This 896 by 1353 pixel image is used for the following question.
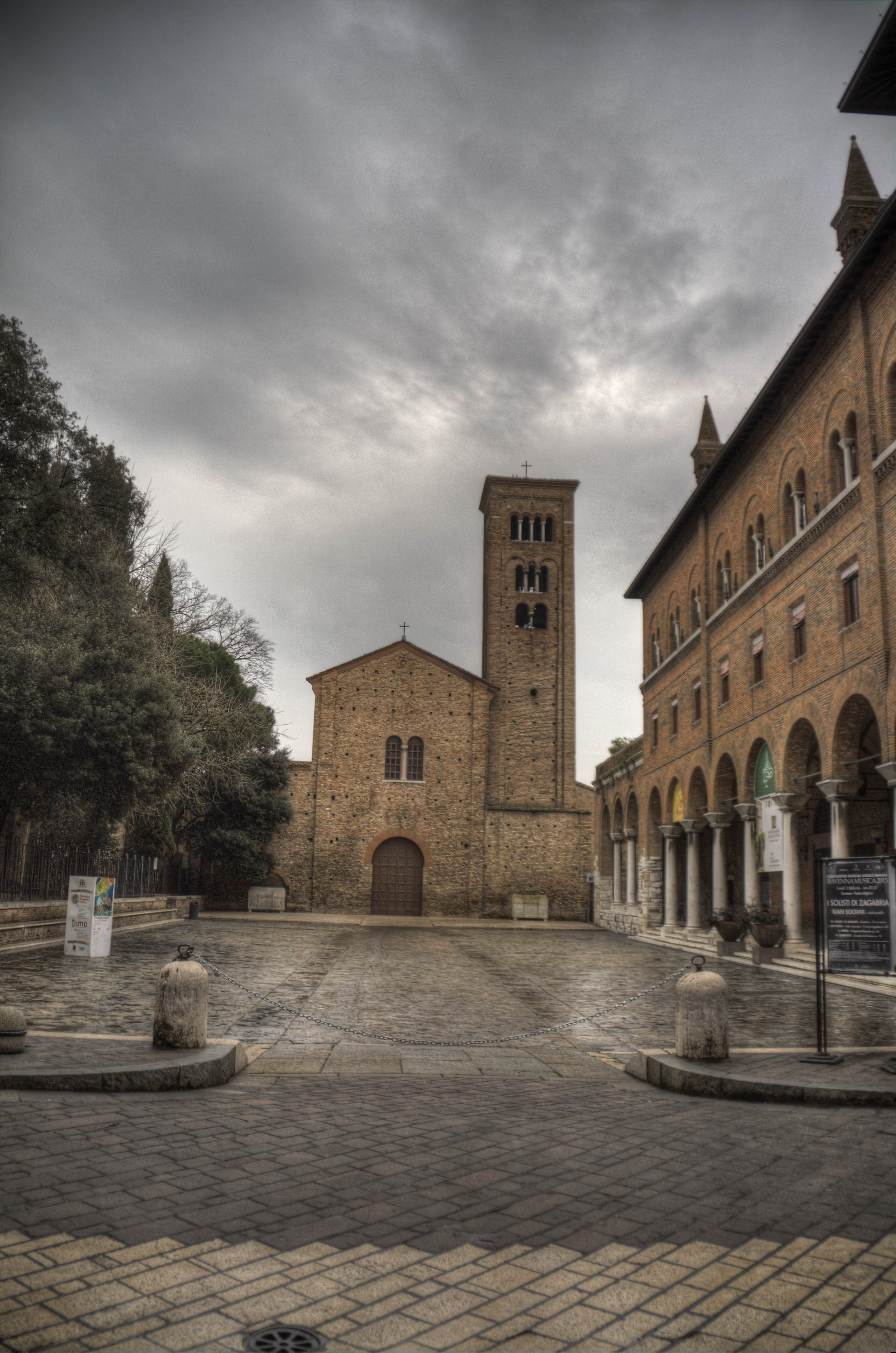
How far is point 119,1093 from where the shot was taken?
20.4 feet

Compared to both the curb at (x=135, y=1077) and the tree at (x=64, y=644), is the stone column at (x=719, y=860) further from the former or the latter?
the curb at (x=135, y=1077)

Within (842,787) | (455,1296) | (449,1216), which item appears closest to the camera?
(455,1296)

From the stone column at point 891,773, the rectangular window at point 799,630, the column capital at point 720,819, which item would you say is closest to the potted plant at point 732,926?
the column capital at point 720,819

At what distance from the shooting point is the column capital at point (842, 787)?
54.2ft

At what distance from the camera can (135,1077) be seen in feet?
20.7

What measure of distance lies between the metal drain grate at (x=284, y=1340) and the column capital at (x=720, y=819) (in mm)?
22556

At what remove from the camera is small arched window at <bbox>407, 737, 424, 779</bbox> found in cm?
4041

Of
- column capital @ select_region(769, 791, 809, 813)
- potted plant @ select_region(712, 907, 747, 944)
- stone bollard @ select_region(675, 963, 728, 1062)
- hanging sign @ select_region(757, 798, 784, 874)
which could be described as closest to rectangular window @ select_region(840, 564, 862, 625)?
column capital @ select_region(769, 791, 809, 813)

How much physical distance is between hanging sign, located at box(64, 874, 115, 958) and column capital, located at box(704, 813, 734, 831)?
14783mm

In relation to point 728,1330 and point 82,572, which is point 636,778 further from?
point 728,1330

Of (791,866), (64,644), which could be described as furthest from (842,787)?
(64,644)

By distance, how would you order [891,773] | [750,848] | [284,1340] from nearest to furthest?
[284,1340]
[891,773]
[750,848]

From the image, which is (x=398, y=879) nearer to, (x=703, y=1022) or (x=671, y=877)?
(x=671, y=877)

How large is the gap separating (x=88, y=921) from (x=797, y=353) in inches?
648
